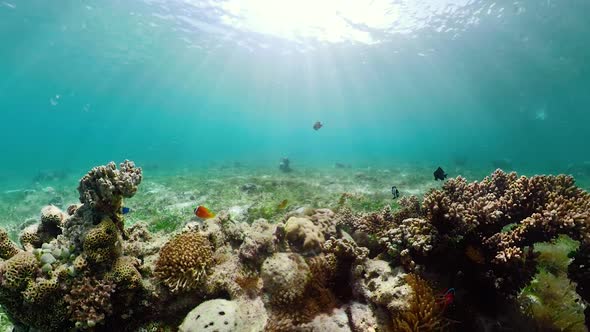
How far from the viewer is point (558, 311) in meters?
4.62

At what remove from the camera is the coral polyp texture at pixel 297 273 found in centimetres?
426

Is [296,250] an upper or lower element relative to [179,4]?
lower

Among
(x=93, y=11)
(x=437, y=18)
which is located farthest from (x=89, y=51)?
(x=437, y=18)

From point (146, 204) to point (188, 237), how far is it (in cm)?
1076

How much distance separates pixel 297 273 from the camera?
502cm

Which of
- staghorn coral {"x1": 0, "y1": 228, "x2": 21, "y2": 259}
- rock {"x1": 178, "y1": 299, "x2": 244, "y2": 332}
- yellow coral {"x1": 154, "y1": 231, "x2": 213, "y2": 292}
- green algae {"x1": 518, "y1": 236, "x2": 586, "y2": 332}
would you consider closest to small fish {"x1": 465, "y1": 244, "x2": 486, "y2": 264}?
green algae {"x1": 518, "y1": 236, "x2": 586, "y2": 332}

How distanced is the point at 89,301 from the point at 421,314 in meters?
4.86

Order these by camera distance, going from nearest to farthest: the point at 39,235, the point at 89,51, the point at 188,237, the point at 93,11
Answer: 1. the point at 188,237
2. the point at 39,235
3. the point at 93,11
4. the point at 89,51

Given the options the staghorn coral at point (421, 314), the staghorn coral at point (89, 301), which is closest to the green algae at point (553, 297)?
the staghorn coral at point (421, 314)

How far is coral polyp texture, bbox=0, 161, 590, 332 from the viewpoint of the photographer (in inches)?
168

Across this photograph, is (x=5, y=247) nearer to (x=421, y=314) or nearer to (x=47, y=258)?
(x=47, y=258)

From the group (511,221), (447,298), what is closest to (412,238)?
(447,298)

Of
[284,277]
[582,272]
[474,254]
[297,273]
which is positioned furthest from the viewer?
[297,273]

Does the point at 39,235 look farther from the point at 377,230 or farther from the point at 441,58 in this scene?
the point at 441,58
